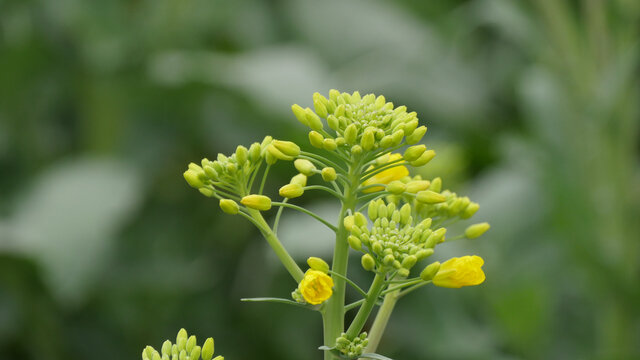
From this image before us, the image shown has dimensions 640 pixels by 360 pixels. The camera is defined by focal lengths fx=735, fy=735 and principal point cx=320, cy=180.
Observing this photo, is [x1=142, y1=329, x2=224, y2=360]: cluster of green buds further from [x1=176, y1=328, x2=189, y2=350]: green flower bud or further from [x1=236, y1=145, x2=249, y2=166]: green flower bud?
[x1=236, y1=145, x2=249, y2=166]: green flower bud

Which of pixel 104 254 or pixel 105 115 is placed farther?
pixel 105 115

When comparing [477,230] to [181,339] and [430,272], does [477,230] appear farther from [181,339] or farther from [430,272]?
[181,339]

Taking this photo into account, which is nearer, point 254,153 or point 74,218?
point 254,153

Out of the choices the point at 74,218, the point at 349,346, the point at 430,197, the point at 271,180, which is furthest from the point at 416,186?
the point at 271,180

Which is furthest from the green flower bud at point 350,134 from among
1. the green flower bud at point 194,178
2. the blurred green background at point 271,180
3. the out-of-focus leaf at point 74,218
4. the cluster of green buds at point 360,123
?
the out-of-focus leaf at point 74,218

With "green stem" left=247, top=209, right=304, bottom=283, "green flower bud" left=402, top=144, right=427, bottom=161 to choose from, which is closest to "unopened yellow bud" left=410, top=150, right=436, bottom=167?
"green flower bud" left=402, top=144, right=427, bottom=161

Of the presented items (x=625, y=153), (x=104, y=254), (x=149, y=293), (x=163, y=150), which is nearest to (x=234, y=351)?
(x=149, y=293)

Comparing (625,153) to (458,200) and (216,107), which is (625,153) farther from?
(458,200)

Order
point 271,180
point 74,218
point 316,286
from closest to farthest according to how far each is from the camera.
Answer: point 316,286 < point 74,218 < point 271,180
